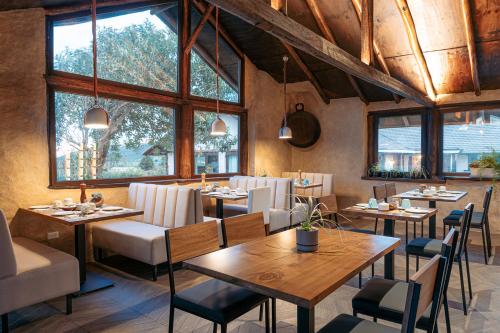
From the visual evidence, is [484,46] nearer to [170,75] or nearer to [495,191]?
[495,191]

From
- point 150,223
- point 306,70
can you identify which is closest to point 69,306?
point 150,223

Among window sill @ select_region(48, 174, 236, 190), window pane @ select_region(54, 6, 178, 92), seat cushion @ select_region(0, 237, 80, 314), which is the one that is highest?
window pane @ select_region(54, 6, 178, 92)

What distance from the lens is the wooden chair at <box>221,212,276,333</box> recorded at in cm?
252

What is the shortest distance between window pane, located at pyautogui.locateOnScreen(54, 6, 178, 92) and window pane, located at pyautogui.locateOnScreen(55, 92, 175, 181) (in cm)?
38

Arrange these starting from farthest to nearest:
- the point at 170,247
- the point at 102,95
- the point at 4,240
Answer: the point at 102,95
the point at 4,240
the point at 170,247

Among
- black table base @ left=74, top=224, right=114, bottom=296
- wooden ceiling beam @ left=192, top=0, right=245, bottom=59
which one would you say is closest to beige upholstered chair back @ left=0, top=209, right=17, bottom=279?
black table base @ left=74, top=224, right=114, bottom=296

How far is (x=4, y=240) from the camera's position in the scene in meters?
2.60

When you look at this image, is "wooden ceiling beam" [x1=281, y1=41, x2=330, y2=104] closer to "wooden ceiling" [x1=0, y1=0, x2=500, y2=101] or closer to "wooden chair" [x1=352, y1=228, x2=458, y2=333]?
"wooden ceiling" [x1=0, y1=0, x2=500, y2=101]

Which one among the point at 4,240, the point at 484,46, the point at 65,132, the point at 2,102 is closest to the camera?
the point at 4,240

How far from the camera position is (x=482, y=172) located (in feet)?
19.6

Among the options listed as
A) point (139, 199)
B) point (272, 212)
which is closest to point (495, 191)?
point (272, 212)

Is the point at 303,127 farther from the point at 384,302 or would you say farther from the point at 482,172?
the point at 384,302

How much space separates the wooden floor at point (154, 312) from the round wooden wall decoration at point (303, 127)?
427 cm

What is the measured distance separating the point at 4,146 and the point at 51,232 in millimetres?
A: 1107
